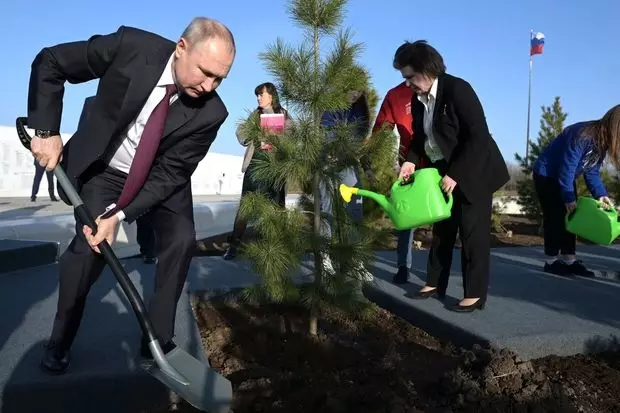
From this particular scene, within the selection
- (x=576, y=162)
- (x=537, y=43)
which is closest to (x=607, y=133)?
(x=576, y=162)

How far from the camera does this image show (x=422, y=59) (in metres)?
3.28

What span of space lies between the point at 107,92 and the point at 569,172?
340cm

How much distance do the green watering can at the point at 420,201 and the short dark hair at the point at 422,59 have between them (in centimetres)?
57

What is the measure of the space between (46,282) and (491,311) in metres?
3.04

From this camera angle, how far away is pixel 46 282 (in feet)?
13.6

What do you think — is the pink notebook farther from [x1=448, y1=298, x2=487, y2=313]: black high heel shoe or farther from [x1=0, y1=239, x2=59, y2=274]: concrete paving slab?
[x1=0, y1=239, x2=59, y2=274]: concrete paving slab

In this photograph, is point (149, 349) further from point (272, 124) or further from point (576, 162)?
point (576, 162)

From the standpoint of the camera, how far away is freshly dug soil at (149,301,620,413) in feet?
7.03

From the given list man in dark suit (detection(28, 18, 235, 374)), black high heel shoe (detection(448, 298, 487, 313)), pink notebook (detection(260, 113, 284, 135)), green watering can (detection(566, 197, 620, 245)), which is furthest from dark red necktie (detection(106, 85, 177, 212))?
green watering can (detection(566, 197, 620, 245))

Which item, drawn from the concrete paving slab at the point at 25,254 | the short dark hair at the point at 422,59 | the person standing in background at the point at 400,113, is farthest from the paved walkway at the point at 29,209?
the short dark hair at the point at 422,59

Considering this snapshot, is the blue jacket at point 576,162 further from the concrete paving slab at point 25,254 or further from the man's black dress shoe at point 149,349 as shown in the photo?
the concrete paving slab at point 25,254

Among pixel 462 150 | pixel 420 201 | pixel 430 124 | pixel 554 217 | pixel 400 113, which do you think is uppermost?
pixel 400 113

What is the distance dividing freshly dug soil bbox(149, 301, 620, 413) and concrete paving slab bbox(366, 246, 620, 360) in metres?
0.09

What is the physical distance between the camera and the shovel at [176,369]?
2086mm
